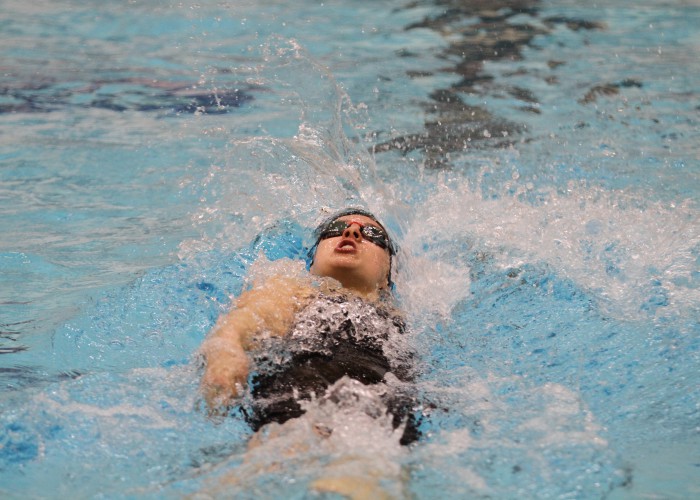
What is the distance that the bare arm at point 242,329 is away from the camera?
103 inches

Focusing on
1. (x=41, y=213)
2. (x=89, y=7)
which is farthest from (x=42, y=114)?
(x=89, y=7)

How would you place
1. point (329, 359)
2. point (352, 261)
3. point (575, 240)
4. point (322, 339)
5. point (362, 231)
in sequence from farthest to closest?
point (575, 240), point (362, 231), point (352, 261), point (322, 339), point (329, 359)

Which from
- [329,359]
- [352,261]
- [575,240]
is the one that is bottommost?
[575,240]

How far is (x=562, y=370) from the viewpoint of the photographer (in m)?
3.22

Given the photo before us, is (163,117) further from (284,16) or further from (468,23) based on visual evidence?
(468,23)

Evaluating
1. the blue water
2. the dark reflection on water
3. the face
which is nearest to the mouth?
the face

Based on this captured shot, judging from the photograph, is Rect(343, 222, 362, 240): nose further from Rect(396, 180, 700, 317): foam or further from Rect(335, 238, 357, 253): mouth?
Rect(396, 180, 700, 317): foam

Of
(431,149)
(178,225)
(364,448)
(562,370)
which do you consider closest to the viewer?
(364,448)

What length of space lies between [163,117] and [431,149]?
202 cm

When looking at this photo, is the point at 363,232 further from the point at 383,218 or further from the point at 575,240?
the point at 575,240

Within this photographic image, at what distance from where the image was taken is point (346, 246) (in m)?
3.31

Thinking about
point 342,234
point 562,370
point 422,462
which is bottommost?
point 562,370

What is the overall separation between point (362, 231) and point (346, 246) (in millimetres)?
157

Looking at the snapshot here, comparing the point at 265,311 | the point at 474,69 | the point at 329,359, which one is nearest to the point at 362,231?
the point at 265,311
